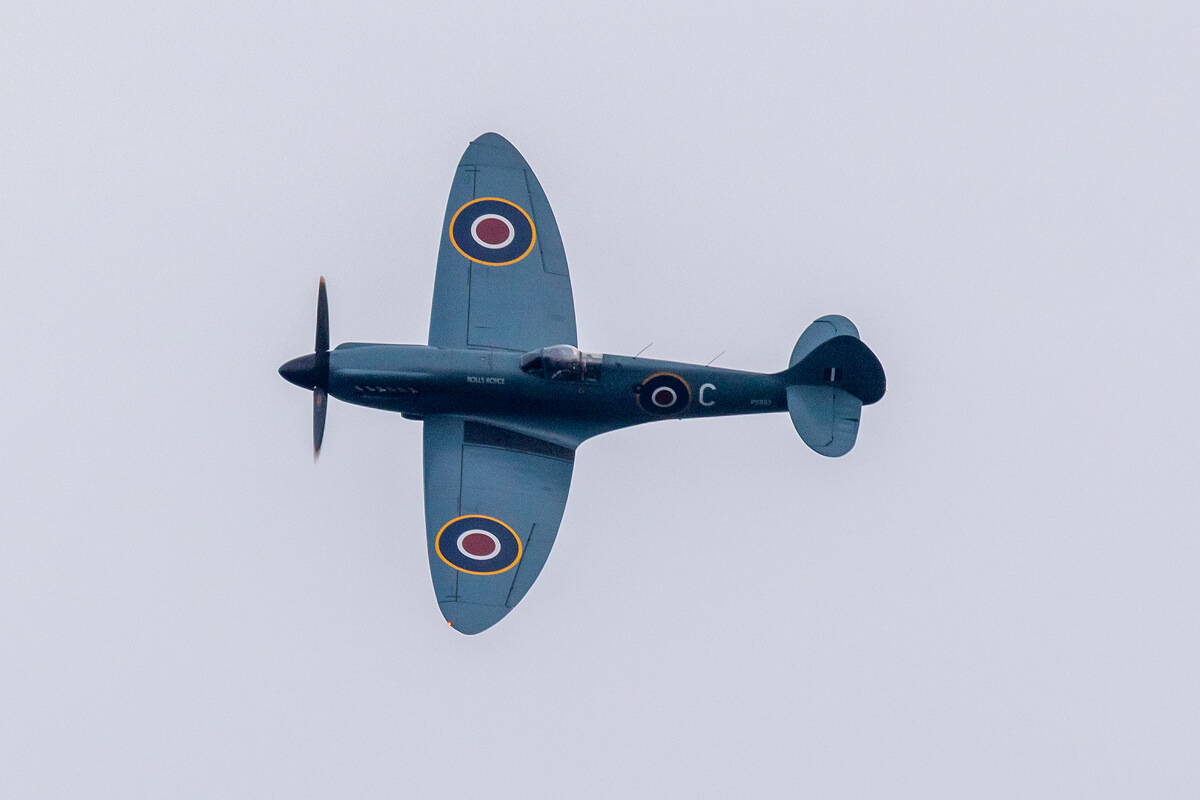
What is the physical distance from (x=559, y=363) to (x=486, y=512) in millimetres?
2217

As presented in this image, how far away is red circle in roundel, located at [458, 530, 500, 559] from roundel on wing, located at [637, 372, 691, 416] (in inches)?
111

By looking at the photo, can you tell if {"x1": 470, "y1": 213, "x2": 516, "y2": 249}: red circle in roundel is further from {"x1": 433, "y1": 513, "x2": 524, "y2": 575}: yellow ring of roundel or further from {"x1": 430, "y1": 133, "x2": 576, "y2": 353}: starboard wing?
{"x1": 433, "y1": 513, "x2": 524, "y2": 575}: yellow ring of roundel

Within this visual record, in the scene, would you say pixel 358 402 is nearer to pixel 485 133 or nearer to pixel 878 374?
pixel 485 133

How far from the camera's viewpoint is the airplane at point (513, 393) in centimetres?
2108

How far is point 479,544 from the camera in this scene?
2094 centimetres

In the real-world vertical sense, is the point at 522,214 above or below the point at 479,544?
above

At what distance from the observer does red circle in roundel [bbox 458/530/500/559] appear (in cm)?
2089

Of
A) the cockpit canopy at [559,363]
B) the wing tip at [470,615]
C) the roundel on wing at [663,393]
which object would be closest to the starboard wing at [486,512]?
the wing tip at [470,615]

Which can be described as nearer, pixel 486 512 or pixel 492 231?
pixel 486 512

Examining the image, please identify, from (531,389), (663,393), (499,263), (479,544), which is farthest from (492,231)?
(479,544)

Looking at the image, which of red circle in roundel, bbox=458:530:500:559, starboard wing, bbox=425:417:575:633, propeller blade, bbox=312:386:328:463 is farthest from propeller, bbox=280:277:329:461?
red circle in roundel, bbox=458:530:500:559

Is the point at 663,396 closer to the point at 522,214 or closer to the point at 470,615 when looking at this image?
the point at 522,214

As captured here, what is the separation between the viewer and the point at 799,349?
72.1ft

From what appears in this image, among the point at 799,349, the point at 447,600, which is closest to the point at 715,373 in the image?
the point at 799,349
